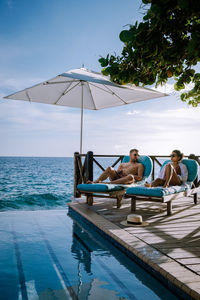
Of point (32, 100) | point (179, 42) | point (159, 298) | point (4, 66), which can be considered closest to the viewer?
point (179, 42)

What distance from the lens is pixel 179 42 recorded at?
6.80ft

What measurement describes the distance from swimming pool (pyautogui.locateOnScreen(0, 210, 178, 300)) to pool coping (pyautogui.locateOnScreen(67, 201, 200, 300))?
0.08 metres

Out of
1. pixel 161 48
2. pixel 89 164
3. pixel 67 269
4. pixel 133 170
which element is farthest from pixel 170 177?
pixel 161 48

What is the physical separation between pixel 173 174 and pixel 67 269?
123 inches

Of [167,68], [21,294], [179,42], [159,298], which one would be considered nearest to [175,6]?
[179,42]

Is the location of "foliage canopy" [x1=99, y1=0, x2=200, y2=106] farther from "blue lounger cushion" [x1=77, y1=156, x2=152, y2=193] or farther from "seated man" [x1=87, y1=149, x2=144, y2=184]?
"seated man" [x1=87, y1=149, x2=144, y2=184]

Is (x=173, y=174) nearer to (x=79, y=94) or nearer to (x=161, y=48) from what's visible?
(x=79, y=94)

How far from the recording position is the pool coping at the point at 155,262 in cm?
220

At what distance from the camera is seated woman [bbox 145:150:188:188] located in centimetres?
512

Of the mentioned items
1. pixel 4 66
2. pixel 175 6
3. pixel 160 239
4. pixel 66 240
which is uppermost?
pixel 4 66

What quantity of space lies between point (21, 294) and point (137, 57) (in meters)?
2.29

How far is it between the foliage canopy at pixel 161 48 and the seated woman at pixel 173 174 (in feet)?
8.78

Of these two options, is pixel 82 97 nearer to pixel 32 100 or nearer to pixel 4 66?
pixel 32 100

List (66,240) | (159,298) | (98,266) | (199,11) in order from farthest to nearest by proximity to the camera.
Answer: (66,240) < (98,266) < (159,298) < (199,11)
